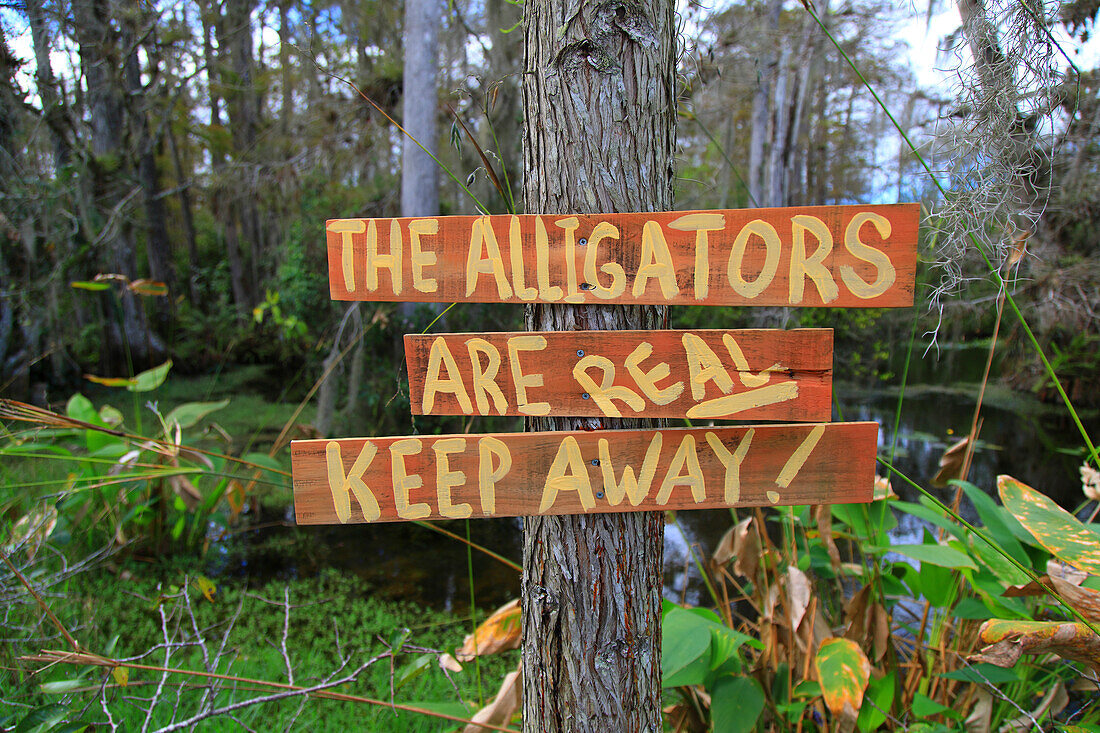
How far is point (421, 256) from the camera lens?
1041 mm

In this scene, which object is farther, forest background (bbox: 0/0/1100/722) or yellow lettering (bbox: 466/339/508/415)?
forest background (bbox: 0/0/1100/722)

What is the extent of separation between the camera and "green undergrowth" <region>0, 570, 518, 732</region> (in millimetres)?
1696

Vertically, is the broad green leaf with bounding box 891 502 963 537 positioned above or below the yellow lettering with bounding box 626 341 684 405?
below

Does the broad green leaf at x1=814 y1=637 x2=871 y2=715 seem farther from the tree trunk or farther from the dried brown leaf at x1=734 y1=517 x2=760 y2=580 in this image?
the tree trunk

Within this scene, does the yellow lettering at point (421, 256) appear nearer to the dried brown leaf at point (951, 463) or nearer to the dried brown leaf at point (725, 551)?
the dried brown leaf at point (725, 551)

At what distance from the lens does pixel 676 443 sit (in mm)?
1011

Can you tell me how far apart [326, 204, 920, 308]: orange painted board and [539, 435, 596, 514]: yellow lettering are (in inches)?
9.8

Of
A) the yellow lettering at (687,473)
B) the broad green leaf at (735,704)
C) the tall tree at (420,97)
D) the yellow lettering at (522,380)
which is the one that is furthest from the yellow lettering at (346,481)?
the tall tree at (420,97)

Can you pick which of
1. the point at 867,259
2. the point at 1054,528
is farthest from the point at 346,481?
the point at 1054,528

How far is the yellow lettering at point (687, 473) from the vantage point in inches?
39.9

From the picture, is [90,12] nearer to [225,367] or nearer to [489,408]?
[225,367]

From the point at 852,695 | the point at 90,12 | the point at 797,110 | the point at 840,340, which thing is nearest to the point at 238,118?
the point at 90,12

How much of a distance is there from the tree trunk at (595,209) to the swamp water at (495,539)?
0.75 meters

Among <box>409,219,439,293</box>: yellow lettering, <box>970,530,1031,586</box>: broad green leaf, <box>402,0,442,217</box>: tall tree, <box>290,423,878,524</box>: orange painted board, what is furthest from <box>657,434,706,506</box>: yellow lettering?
<box>402,0,442,217</box>: tall tree
